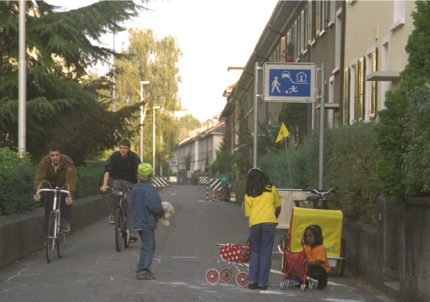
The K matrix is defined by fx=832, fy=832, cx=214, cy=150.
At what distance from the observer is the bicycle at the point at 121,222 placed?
43.3 feet

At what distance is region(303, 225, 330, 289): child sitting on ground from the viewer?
9.84 m

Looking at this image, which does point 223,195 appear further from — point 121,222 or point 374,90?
point 121,222

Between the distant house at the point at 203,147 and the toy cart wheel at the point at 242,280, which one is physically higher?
the distant house at the point at 203,147

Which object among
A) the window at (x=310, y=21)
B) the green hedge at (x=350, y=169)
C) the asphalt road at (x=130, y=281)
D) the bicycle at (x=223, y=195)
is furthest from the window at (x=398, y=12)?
the bicycle at (x=223, y=195)

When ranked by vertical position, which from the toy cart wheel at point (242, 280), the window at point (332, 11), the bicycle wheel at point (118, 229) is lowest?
the toy cart wheel at point (242, 280)

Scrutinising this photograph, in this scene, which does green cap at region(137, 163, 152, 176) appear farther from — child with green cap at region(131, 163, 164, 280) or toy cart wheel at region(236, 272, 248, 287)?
toy cart wheel at region(236, 272, 248, 287)

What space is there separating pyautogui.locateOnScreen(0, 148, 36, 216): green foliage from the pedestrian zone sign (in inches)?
200

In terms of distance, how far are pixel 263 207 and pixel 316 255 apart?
0.98 meters

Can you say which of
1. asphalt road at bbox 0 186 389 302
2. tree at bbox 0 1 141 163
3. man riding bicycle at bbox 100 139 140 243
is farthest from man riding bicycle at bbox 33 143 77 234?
tree at bbox 0 1 141 163

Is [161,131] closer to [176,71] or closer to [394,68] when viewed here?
[176,71]

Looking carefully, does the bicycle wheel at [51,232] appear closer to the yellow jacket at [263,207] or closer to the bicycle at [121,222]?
the bicycle at [121,222]

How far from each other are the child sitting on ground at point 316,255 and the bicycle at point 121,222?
13.2 feet

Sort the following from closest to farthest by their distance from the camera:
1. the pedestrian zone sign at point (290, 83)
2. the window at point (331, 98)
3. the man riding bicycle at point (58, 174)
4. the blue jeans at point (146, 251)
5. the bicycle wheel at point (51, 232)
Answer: the blue jeans at point (146, 251), the bicycle wheel at point (51, 232), the man riding bicycle at point (58, 174), the pedestrian zone sign at point (290, 83), the window at point (331, 98)

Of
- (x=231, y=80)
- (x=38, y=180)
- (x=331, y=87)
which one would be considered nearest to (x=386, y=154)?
(x=38, y=180)
